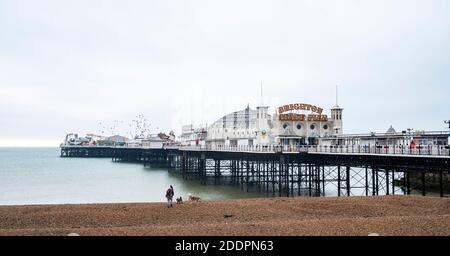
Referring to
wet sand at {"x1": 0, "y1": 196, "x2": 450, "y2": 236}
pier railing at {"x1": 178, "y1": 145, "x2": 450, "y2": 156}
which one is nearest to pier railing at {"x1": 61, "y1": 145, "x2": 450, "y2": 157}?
pier railing at {"x1": 178, "y1": 145, "x2": 450, "y2": 156}

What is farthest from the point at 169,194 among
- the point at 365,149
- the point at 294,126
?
the point at 294,126

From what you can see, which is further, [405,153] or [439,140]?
[439,140]

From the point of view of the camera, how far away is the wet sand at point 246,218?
1545 cm

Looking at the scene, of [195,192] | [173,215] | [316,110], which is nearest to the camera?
[173,215]

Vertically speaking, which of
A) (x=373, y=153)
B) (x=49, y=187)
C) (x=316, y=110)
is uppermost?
(x=316, y=110)

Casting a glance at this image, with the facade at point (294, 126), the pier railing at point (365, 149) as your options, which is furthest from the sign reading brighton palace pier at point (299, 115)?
Result: the pier railing at point (365, 149)

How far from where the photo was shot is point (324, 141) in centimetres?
5444

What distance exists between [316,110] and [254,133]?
30.7ft

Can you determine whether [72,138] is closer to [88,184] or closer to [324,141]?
[88,184]

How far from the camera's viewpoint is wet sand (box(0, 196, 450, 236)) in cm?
1545

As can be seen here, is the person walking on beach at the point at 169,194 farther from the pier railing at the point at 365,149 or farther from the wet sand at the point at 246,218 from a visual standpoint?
the pier railing at the point at 365,149

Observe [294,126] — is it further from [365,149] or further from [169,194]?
[169,194]

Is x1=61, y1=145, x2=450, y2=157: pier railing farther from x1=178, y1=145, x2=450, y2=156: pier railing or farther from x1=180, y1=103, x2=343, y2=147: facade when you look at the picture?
x1=180, y1=103, x2=343, y2=147: facade
